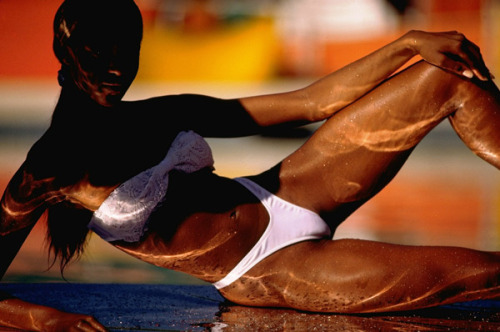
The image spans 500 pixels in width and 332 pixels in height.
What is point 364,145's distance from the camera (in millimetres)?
2604

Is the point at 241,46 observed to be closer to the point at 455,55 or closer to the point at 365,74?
the point at 365,74

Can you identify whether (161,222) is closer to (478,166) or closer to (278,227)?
(278,227)

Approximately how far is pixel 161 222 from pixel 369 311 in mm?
728

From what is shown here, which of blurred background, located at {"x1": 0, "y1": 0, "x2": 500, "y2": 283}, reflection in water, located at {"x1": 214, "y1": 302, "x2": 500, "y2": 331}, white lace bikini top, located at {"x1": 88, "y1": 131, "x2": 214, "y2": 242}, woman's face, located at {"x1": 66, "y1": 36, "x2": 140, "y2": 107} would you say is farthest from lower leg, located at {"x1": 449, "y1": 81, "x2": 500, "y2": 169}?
blurred background, located at {"x1": 0, "y1": 0, "x2": 500, "y2": 283}

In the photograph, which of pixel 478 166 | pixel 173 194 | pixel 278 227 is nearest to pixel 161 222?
pixel 173 194

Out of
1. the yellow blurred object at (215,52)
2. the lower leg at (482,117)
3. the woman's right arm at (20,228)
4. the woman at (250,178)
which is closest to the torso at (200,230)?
the woman at (250,178)

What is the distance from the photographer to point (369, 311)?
2439 millimetres

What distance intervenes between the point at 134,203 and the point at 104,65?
0.43 m

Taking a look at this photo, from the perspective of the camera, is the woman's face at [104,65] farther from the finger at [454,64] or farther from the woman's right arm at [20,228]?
the finger at [454,64]

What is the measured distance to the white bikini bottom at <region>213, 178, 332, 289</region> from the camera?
2.51m

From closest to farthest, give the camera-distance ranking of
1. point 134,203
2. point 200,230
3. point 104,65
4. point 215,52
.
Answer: point 104,65, point 134,203, point 200,230, point 215,52

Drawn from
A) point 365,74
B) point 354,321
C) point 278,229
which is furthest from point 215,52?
point 354,321

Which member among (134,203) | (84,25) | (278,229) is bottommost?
(278,229)

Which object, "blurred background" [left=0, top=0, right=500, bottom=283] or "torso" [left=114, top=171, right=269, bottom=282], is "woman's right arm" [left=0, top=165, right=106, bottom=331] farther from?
"blurred background" [left=0, top=0, right=500, bottom=283]
